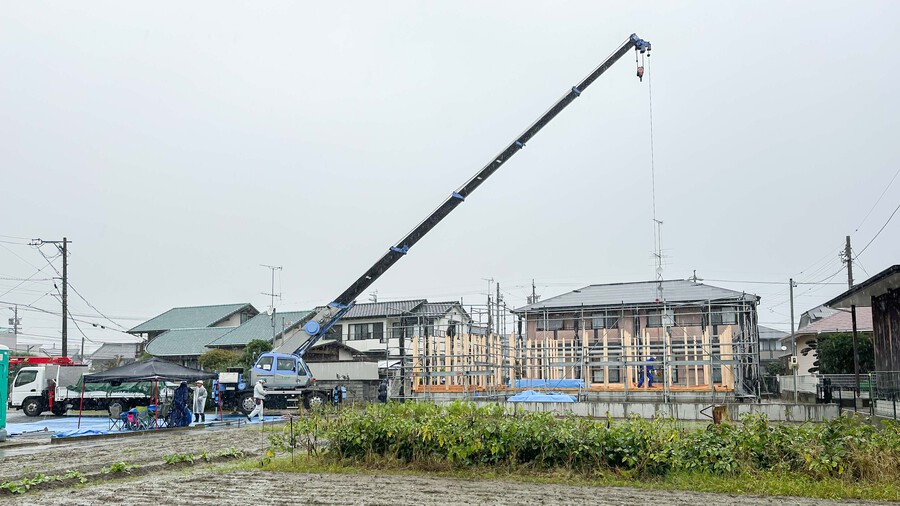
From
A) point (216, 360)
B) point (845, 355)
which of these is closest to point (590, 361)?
point (845, 355)

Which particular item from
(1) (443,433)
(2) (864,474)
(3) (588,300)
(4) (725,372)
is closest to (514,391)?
(4) (725,372)

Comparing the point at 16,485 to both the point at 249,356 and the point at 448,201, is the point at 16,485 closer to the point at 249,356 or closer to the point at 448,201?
the point at 448,201

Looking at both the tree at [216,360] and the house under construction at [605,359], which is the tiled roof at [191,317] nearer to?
the tree at [216,360]

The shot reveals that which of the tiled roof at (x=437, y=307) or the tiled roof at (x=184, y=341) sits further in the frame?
the tiled roof at (x=437, y=307)

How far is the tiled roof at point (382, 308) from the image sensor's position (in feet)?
141

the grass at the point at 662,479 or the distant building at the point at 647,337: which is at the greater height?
the distant building at the point at 647,337

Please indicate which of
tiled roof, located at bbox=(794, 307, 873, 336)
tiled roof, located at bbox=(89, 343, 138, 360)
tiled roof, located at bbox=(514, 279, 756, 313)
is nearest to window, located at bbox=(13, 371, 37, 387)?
tiled roof, located at bbox=(514, 279, 756, 313)

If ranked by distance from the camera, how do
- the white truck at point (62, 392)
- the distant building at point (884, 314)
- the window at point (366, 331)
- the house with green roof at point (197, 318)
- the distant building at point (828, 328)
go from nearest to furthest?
the distant building at point (884, 314), the white truck at point (62, 392), the distant building at point (828, 328), the window at point (366, 331), the house with green roof at point (197, 318)

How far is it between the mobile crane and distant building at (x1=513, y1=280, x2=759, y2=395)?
183 inches

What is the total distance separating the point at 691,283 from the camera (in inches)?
1347

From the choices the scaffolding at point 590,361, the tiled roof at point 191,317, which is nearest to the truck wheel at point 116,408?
the scaffolding at point 590,361

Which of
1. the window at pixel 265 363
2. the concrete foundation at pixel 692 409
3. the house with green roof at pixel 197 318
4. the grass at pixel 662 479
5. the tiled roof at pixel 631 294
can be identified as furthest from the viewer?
the house with green roof at pixel 197 318

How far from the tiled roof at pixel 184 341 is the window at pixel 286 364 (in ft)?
63.1

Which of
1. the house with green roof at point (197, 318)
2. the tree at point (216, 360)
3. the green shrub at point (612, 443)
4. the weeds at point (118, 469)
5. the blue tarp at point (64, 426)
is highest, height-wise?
the house with green roof at point (197, 318)
